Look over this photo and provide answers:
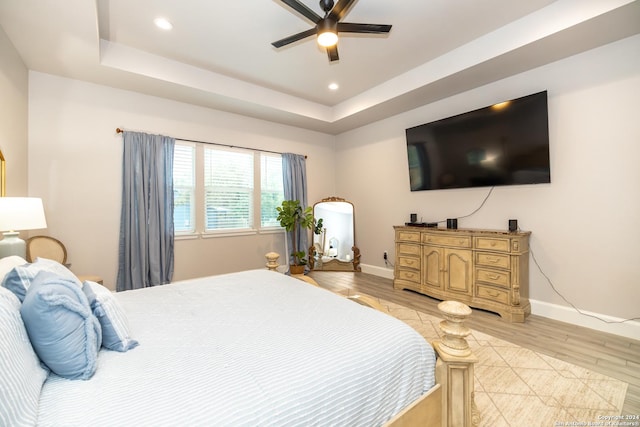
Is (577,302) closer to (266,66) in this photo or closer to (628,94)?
(628,94)

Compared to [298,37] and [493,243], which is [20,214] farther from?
[493,243]

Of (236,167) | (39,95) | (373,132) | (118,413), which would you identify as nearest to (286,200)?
(236,167)

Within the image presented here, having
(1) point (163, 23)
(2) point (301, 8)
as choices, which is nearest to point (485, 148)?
(2) point (301, 8)

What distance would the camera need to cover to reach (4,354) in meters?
0.74

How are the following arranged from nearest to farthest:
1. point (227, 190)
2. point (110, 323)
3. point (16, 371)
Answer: point (16, 371) < point (110, 323) < point (227, 190)

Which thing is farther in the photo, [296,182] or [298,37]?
[296,182]

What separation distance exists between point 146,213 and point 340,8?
3.17 metres

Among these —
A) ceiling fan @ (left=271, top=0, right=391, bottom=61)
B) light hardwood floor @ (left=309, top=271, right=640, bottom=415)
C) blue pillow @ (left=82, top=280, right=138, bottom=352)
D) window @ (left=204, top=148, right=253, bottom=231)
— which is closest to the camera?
blue pillow @ (left=82, top=280, right=138, bottom=352)

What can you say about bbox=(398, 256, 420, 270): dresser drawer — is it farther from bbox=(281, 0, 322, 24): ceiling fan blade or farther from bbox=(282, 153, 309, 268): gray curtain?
bbox=(281, 0, 322, 24): ceiling fan blade

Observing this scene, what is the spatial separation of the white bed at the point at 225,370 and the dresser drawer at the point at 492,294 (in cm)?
217

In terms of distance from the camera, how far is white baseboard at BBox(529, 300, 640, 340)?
2.50m

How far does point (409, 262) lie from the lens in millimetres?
3902

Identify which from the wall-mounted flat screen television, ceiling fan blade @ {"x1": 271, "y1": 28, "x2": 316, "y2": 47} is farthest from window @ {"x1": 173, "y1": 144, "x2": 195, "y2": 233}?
Answer: the wall-mounted flat screen television

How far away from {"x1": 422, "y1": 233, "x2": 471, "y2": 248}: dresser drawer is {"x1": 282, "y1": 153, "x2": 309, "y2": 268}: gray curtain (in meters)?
2.11
